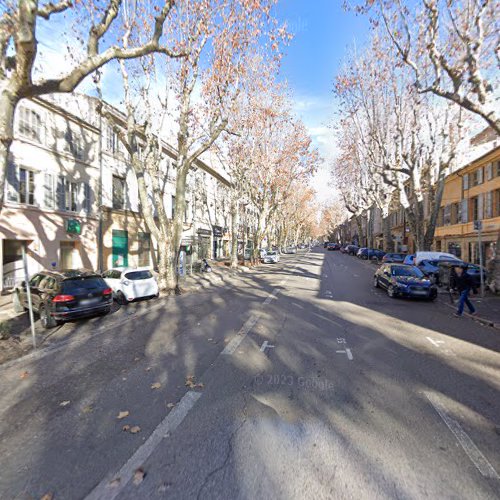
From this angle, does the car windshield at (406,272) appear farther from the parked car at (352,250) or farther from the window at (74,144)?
the parked car at (352,250)

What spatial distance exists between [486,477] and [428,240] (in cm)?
2153

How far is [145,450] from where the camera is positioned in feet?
10.2

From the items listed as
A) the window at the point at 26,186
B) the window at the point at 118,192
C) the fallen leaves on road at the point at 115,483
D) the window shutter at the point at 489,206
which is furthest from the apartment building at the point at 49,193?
the window shutter at the point at 489,206

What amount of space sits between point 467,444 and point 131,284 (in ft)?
35.2

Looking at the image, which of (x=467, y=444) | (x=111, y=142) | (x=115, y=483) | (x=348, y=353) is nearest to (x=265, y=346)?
(x=348, y=353)

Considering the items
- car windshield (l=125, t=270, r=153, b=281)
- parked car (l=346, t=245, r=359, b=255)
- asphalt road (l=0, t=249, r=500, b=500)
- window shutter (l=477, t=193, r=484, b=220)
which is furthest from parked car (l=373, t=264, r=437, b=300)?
parked car (l=346, t=245, r=359, b=255)

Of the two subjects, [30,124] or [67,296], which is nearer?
[67,296]

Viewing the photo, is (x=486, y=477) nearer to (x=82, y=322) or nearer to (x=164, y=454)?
(x=164, y=454)

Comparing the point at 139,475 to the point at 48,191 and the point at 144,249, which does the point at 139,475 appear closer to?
the point at 48,191

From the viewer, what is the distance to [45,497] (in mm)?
2555

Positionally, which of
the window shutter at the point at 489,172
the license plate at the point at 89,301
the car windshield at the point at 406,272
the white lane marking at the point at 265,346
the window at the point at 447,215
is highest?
the window shutter at the point at 489,172

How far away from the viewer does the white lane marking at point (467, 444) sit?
281 cm

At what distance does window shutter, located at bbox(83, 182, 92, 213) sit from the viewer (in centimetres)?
1748

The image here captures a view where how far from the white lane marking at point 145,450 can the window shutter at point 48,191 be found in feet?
48.6
